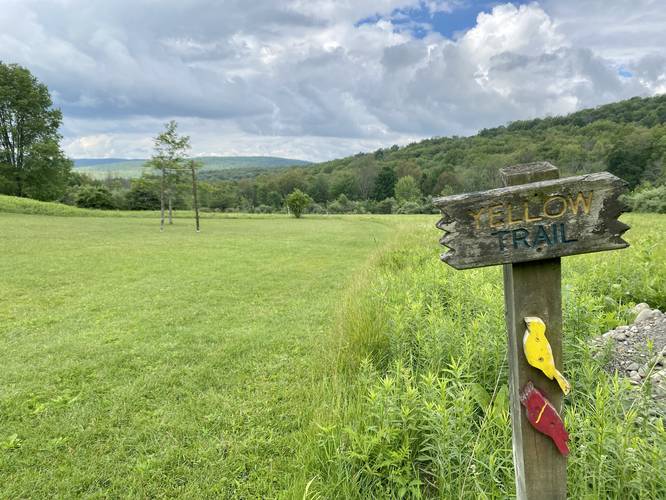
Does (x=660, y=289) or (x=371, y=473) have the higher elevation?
(x=660, y=289)

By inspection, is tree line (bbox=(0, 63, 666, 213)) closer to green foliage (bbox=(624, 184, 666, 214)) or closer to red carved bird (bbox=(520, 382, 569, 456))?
green foliage (bbox=(624, 184, 666, 214))

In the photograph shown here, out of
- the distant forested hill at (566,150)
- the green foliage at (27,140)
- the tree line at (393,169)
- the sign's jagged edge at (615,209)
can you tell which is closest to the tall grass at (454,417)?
the sign's jagged edge at (615,209)

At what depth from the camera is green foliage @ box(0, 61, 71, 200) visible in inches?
1629

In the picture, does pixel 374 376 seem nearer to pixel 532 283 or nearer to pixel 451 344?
pixel 451 344

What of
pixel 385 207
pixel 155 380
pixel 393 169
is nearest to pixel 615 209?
pixel 155 380

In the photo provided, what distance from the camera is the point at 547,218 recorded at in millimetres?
1517

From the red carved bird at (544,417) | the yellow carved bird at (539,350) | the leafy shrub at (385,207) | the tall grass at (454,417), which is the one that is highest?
the leafy shrub at (385,207)

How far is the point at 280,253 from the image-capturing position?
585 inches

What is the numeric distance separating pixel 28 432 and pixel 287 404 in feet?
7.86

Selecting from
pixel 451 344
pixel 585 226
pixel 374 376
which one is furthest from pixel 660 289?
pixel 585 226

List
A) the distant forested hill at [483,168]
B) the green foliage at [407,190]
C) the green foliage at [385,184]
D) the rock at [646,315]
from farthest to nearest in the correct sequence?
the green foliage at [385,184], the green foliage at [407,190], the distant forested hill at [483,168], the rock at [646,315]

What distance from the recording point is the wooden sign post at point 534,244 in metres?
1.51

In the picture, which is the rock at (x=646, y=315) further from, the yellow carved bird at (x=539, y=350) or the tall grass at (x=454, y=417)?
the yellow carved bird at (x=539, y=350)

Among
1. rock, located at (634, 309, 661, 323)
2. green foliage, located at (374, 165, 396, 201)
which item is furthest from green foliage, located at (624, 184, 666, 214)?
green foliage, located at (374, 165, 396, 201)
